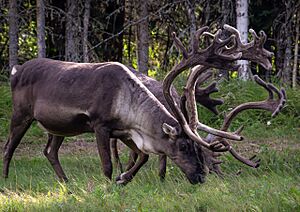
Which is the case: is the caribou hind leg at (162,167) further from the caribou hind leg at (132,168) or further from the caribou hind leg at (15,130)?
the caribou hind leg at (15,130)

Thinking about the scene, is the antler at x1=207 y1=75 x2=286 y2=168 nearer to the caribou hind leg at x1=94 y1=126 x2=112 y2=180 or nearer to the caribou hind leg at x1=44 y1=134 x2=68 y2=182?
the caribou hind leg at x1=94 y1=126 x2=112 y2=180

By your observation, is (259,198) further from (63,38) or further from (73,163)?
(63,38)

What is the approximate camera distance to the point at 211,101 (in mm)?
9664

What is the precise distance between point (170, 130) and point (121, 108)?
2.52 ft

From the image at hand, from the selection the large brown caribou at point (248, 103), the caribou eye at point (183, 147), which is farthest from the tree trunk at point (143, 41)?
the caribou eye at point (183, 147)

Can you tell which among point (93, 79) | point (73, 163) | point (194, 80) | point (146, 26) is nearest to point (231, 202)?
point (194, 80)

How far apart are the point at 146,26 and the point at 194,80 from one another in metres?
8.36

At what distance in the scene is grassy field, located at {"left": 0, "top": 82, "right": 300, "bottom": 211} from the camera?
6387 millimetres

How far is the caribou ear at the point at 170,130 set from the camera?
832cm

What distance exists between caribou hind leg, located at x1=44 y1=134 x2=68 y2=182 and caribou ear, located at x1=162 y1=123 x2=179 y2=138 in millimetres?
1917

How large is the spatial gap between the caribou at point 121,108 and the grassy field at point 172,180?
0.34 meters

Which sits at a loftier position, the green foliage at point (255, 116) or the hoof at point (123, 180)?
the hoof at point (123, 180)

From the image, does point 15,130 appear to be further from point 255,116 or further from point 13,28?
point 13,28

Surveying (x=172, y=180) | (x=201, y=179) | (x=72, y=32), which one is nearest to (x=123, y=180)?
(x=172, y=180)
